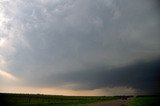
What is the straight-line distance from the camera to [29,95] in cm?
8781

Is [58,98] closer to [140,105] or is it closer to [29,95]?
[29,95]

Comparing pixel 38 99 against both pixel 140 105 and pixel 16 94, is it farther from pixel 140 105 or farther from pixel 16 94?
pixel 140 105

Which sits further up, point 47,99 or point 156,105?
point 47,99

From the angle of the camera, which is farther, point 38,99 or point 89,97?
point 89,97

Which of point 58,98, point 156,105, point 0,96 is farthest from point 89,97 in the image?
point 156,105

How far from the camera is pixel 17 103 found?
7644 cm

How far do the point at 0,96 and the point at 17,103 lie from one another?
7.56 m

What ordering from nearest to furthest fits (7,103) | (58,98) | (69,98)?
(7,103) → (58,98) → (69,98)

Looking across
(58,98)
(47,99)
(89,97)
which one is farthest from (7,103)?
(89,97)

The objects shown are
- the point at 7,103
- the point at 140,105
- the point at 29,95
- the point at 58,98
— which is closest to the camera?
the point at 140,105

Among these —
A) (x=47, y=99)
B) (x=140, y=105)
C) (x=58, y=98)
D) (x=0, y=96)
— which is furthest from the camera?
(x=58, y=98)

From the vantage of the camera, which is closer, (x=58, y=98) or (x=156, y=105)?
(x=156, y=105)

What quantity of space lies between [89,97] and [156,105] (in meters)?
84.3

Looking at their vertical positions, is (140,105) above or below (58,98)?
below
